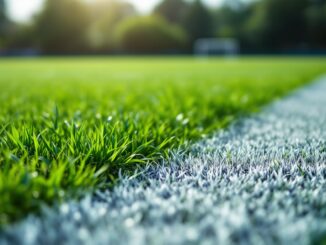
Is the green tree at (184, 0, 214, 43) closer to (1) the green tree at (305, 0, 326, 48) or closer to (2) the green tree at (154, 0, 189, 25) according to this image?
(2) the green tree at (154, 0, 189, 25)

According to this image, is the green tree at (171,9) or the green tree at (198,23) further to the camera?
the green tree at (171,9)

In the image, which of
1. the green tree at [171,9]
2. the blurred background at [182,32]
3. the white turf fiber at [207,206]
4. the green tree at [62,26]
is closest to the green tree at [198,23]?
the blurred background at [182,32]

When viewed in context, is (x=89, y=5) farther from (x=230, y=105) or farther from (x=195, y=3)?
(x=230, y=105)

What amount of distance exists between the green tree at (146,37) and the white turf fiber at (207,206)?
4669 cm

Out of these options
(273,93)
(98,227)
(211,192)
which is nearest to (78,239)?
(98,227)

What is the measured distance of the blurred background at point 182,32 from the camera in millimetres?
48156

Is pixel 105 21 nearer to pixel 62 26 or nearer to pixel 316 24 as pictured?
pixel 62 26

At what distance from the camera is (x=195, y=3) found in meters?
53.2

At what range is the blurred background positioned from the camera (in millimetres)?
48156

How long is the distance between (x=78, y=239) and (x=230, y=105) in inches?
119

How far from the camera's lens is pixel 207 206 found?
4.29 ft

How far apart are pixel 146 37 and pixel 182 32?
21.7ft

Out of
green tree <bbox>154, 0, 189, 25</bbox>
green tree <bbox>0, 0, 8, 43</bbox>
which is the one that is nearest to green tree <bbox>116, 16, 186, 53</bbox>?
green tree <bbox>154, 0, 189, 25</bbox>

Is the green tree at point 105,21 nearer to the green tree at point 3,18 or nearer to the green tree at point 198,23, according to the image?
the green tree at point 198,23
